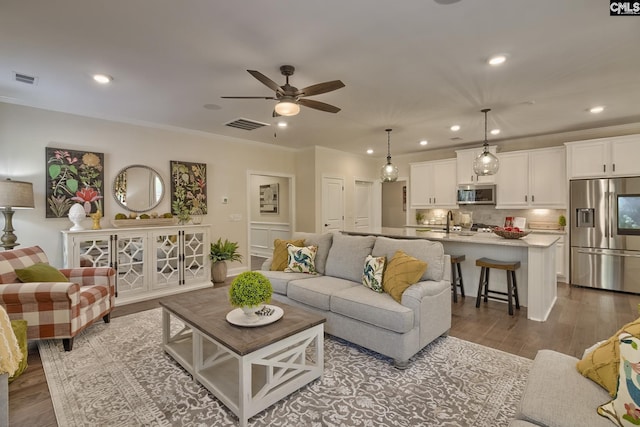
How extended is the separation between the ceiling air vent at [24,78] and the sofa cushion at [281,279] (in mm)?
3220

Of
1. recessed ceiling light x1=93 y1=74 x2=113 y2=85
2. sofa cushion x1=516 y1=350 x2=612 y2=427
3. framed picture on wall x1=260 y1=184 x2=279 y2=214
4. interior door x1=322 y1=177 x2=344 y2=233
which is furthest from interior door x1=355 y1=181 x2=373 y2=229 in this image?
sofa cushion x1=516 y1=350 x2=612 y2=427

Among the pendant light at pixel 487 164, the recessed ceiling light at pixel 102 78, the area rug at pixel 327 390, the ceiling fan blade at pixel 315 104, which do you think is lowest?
the area rug at pixel 327 390

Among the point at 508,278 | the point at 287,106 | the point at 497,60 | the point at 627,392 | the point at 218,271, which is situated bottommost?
the point at 218,271

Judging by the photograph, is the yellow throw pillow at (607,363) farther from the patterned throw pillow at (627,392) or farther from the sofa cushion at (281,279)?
the sofa cushion at (281,279)

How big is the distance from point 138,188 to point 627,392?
5.47m

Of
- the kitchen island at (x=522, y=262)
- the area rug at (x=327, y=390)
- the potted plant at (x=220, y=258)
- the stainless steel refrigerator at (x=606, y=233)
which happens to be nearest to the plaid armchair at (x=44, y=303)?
the area rug at (x=327, y=390)

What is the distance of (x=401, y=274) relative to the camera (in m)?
2.77

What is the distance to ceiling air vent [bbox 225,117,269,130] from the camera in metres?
4.70

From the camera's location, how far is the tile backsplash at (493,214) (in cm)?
575

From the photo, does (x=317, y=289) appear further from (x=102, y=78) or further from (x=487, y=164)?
(x=102, y=78)

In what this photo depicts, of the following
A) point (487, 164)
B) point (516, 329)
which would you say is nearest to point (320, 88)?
point (487, 164)

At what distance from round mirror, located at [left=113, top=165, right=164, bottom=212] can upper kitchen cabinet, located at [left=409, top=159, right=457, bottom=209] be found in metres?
5.38

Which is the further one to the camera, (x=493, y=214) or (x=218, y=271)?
(x=493, y=214)

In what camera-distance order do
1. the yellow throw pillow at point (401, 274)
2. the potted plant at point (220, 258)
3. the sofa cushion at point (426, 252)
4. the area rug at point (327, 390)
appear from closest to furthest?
the area rug at point (327, 390)
the yellow throw pillow at point (401, 274)
the sofa cushion at point (426, 252)
the potted plant at point (220, 258)
